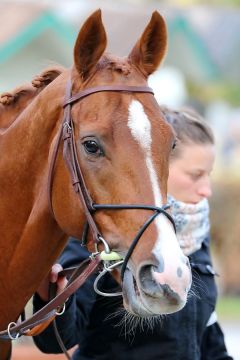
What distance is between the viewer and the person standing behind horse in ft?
13.4

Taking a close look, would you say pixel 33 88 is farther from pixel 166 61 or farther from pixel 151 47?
pixel 166 61

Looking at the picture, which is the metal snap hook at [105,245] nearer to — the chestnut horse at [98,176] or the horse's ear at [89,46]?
the chestnut horse at [98,176]

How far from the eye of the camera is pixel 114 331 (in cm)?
414

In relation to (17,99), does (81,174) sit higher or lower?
lower

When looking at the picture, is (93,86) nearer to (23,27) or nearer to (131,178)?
(131,178)

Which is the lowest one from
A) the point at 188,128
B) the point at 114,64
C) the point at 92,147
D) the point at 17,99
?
the point at 188,128

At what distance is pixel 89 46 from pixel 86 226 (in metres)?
0.73

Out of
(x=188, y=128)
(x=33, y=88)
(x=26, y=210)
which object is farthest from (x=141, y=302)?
(x=188, y=128)

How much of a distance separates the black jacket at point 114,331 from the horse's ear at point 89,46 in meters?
0.99

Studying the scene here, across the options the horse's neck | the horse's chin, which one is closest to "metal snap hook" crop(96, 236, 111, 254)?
the horse's chin

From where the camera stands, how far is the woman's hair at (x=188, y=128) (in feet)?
14.6

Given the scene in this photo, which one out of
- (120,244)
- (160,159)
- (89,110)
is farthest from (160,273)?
(89,110)

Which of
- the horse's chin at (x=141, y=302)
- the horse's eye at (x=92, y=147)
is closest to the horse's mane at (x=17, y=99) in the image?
the horse's eye at (x=92, y=147)

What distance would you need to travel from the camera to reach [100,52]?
140 inches
